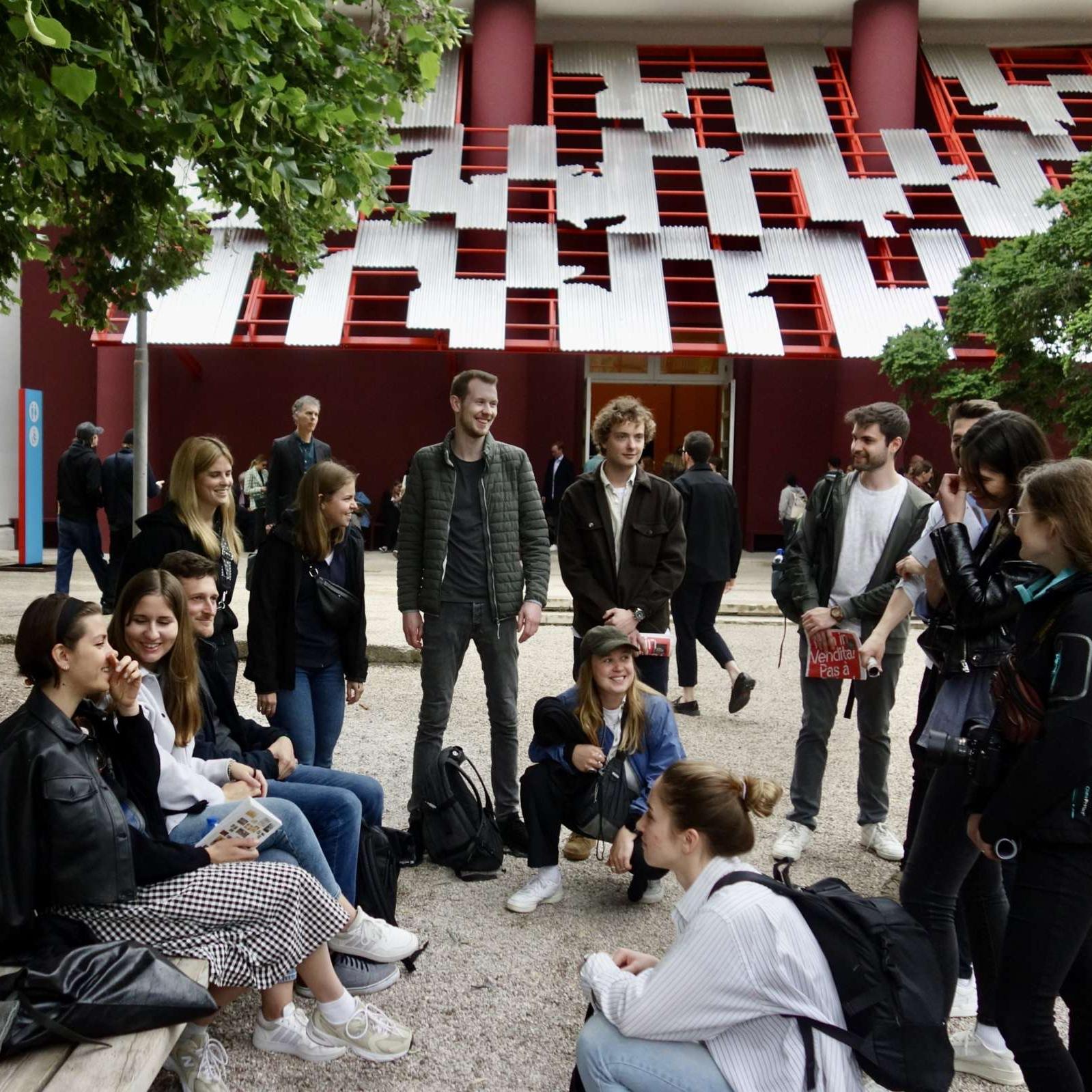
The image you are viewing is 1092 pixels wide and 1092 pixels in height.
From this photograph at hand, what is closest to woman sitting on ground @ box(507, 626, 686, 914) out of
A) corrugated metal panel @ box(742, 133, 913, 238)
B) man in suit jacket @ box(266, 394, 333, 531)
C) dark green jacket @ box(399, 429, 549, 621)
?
dark green jacket @ box(399, 429, 549, 621)

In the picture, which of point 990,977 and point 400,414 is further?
point 400,414

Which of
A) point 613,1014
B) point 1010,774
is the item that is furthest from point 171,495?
point 1010,774

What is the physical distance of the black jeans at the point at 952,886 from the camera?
10.1ft

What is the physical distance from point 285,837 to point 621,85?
63.7 ft

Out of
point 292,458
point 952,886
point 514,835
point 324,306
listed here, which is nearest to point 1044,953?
point 952,886

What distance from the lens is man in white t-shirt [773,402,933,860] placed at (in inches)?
189

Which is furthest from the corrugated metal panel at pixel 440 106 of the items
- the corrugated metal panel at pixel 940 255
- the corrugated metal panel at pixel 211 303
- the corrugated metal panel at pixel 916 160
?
the corrugated metal panel at pixel 940 255

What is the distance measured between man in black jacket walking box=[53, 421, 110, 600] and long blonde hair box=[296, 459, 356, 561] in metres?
6.56

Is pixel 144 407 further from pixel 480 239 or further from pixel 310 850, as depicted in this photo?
pixel 480 239

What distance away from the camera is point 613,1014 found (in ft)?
8.68

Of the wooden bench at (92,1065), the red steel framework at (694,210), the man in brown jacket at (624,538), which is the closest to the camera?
the wooden bench at (92,1065)

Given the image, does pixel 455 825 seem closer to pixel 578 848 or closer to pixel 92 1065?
pixel 578 848

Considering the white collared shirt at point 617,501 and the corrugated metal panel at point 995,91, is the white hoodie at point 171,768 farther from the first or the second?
the corrugated metal panel at point 995,91

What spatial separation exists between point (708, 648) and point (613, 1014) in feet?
18.2
